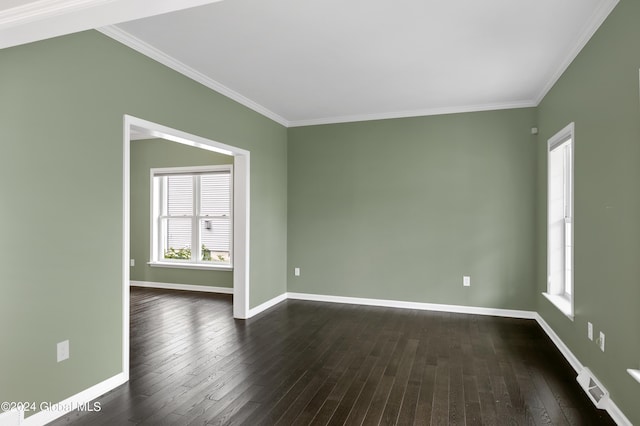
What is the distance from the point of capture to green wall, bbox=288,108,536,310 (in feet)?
15.9

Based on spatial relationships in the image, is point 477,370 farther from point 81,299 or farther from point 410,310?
point 81,299

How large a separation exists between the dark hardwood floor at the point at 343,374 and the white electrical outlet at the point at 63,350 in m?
0.39

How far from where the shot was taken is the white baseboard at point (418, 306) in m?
4.82

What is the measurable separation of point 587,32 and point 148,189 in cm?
664

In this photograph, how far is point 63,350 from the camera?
2.50 m

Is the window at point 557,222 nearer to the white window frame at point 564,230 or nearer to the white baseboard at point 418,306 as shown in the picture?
the white window frame at point 564,230

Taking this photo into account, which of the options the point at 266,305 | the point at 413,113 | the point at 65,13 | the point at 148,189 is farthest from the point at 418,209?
the point at 148,189

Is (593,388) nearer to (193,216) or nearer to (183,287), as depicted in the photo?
(183,287)

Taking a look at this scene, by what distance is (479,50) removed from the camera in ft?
10.8

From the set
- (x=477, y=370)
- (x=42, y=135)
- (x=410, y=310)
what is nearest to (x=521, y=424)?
(x=477, y=370)

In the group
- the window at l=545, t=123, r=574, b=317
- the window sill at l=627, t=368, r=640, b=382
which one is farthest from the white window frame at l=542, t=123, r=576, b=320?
the window sill at l=627, t=368, r=640, b=382

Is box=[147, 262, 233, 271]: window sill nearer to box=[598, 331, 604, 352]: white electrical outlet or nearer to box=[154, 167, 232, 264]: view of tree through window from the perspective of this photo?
box=[154, 167, 232, 264]: view of tree through window

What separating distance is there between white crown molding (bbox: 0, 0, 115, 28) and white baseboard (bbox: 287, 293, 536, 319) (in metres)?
4.79

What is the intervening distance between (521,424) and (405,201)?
130 inches
